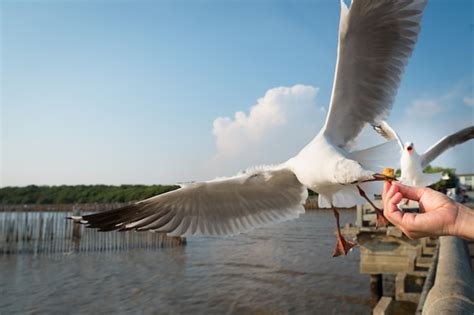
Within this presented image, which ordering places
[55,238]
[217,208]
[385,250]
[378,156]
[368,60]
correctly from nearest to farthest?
[368,60] < [378,156] < [217,208] < [385,250] < [55,238]

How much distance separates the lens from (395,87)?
11.8 feet

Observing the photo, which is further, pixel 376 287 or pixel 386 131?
pixel 376 287

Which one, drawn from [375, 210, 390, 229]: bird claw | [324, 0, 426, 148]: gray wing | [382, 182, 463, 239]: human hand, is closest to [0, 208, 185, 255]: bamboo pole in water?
[324, 0, 426, 148]: gray wing

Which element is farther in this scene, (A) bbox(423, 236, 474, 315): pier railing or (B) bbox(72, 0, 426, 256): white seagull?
(B) bbox(72, 0, 426, 256): white seagull

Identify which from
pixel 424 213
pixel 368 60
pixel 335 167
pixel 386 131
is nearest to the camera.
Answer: pixel 424 213

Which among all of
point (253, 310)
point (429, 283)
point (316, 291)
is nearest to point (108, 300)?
point (253, 310)

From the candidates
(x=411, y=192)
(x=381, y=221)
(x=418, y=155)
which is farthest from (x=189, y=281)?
(x=411, y=192)

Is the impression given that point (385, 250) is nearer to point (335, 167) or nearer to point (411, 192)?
point (335, 167)

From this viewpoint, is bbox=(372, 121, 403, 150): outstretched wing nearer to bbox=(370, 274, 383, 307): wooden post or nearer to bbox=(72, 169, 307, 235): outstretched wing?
bbox=(72, 169, 307, 235): outstretched wing

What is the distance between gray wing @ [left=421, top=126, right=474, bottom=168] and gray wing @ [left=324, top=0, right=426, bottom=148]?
372 cm

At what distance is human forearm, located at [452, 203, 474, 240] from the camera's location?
161 cm

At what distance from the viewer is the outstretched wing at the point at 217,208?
3.72 m

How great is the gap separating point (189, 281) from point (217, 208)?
8.35 meters

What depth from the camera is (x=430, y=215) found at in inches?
66.8
